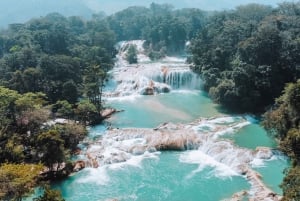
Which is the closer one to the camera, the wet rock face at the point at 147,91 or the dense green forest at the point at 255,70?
the dense green forest at the point at 255,70

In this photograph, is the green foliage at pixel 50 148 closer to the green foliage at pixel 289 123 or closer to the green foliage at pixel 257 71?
the green foliage at pixel 289 123

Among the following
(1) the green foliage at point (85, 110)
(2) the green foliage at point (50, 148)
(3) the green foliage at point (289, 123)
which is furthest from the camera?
(1) the green foliage at point (85, 110)

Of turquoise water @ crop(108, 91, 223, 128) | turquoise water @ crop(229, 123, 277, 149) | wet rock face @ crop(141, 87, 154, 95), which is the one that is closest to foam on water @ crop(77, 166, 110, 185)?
turquoise water @ crop(108, 91, 223, 128)

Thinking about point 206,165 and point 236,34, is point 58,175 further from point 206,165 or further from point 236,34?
point 236,34

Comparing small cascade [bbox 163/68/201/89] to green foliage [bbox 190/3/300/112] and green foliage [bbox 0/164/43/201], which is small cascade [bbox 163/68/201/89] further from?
green foliage [bbox 0/164/43/201]

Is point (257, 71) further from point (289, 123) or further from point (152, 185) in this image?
point (152, 185)

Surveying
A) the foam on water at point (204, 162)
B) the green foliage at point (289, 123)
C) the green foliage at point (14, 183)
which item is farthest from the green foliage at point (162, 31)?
the green foliage at point (14, 183)
